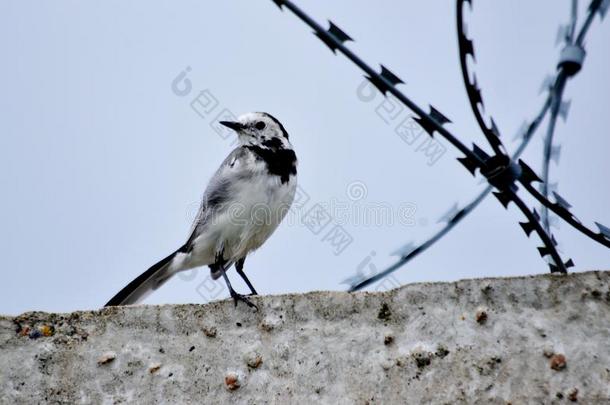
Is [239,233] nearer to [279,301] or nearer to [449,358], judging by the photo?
[279,301]

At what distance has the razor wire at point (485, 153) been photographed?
9.34 ft

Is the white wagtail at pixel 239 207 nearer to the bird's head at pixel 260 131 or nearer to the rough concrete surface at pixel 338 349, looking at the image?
the bird's head at pixel 260 131

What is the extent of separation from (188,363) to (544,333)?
4.37 ft

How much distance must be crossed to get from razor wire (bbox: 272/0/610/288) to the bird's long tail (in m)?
2.41

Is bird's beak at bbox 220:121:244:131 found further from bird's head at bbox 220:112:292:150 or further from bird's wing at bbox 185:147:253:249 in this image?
bird's wing at bbox 185:147:253:249

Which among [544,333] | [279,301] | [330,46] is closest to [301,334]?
[279,301]

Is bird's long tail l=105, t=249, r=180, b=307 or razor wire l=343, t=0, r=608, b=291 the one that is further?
bird's long tail l=105, t=249, r=180, b=307

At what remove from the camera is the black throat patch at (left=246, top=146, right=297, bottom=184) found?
522 centimetres

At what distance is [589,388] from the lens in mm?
2891

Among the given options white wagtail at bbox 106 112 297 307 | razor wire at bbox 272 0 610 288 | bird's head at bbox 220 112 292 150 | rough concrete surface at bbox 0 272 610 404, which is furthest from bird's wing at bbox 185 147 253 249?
razor wire at bbox 272 0 610 288

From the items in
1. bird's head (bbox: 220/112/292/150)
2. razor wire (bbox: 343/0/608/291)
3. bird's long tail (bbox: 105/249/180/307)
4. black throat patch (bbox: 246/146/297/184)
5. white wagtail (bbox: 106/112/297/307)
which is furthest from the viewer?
bird's head (bbox: 220/112/292/150)

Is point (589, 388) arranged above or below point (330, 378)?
below

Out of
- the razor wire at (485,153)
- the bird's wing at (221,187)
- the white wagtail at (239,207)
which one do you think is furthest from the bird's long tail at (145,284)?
the razor wire at (485,153)

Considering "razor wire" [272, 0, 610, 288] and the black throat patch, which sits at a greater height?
the black throat patch
